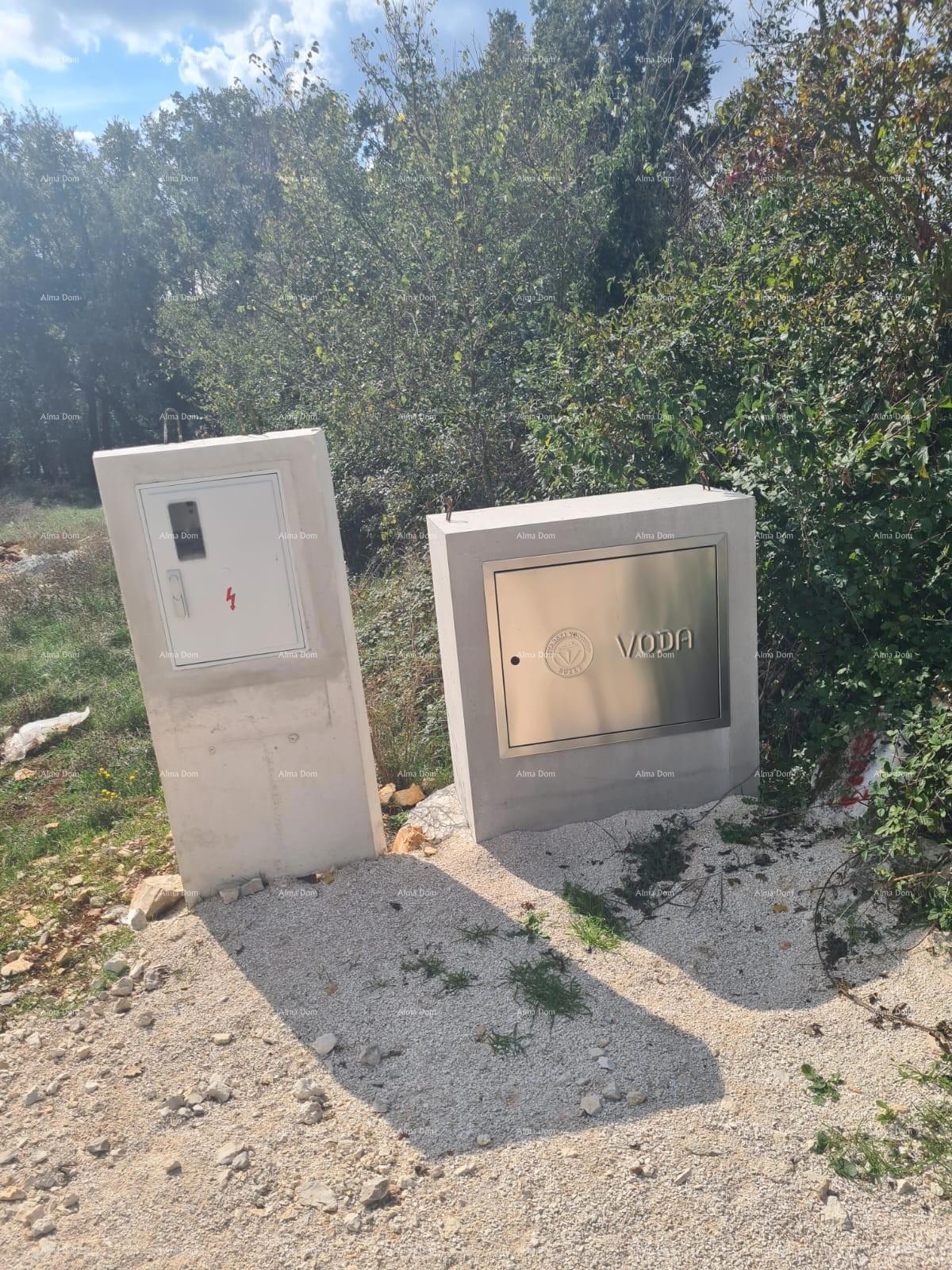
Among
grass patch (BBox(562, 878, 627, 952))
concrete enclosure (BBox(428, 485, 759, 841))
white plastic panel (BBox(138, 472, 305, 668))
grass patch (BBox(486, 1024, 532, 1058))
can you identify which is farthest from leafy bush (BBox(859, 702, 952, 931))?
white plastic panel (BBox(138, 472, 305, 668))

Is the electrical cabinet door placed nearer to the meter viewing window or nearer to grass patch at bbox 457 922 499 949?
grass patch at bbox 457 922 499 949

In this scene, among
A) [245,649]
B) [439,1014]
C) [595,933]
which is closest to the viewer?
[439,1014]

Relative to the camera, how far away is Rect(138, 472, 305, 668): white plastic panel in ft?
12.9

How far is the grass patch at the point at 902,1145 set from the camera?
261 cm

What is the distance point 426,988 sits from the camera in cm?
358

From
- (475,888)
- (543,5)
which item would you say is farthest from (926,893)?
(543,5)

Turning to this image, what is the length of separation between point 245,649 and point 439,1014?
70.0 inches

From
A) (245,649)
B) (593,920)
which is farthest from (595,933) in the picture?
(245,649)

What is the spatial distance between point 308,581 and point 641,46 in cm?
1855

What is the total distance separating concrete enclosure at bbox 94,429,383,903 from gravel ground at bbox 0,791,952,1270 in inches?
12.9

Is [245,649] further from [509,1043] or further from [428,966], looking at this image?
[509,1043]

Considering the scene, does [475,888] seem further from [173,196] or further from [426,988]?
[173,196]

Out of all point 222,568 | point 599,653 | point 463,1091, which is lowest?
point 463,1091

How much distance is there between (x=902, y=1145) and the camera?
8.87 ft
